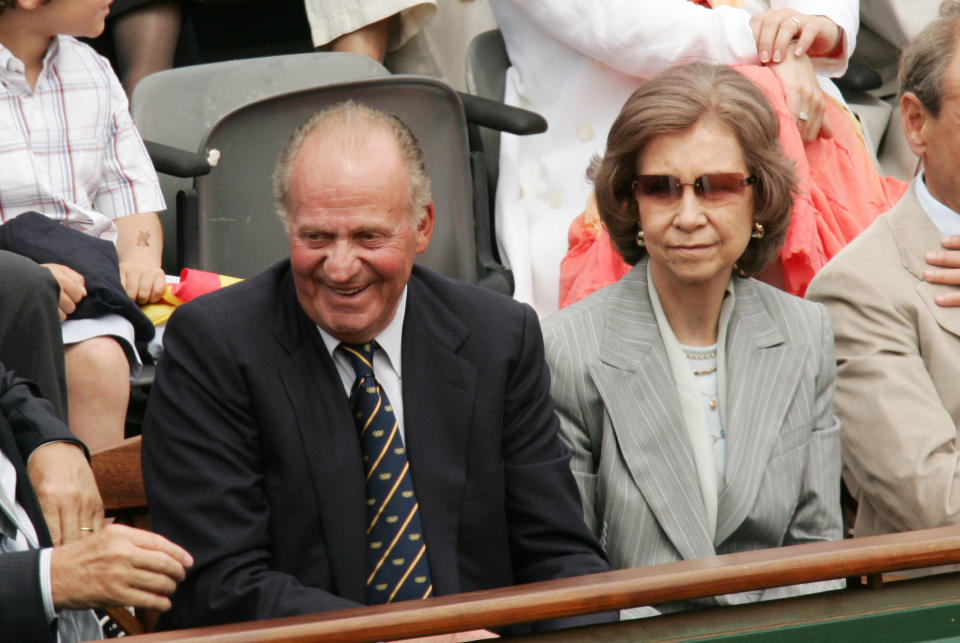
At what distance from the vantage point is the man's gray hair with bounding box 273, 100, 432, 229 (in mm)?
2244

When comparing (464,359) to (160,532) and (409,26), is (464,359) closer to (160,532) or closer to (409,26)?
(160,532)

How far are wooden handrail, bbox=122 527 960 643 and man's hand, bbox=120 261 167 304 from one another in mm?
1690

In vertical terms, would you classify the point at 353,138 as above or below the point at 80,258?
above

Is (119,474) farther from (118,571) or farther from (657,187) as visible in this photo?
(657,187)

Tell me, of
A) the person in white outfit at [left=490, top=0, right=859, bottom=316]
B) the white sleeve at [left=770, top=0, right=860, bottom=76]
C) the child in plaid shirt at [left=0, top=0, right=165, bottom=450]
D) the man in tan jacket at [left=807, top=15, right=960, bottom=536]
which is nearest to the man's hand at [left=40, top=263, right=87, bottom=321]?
the child in plaid shirt at [left=0, top=0, right=165, bottom=450]

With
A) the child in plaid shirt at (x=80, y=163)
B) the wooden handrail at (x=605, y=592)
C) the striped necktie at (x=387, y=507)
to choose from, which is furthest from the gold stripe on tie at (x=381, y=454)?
the child in plaid shirt at (x=80, y=163)

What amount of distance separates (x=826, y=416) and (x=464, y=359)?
0.79 metres

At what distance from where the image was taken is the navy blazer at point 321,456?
6.89 feet

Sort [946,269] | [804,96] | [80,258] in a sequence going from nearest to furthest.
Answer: [946,269], [80,258], [804,96]

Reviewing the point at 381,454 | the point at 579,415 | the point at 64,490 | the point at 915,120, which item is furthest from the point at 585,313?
the point at 64,490

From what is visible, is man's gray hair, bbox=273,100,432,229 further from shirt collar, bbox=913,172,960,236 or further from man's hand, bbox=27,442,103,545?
shirt collar, bbox=913,172,960,236

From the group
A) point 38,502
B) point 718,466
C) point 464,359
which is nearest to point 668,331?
point 718,466

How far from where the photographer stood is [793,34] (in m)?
3.67

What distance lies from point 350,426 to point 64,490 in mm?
467
